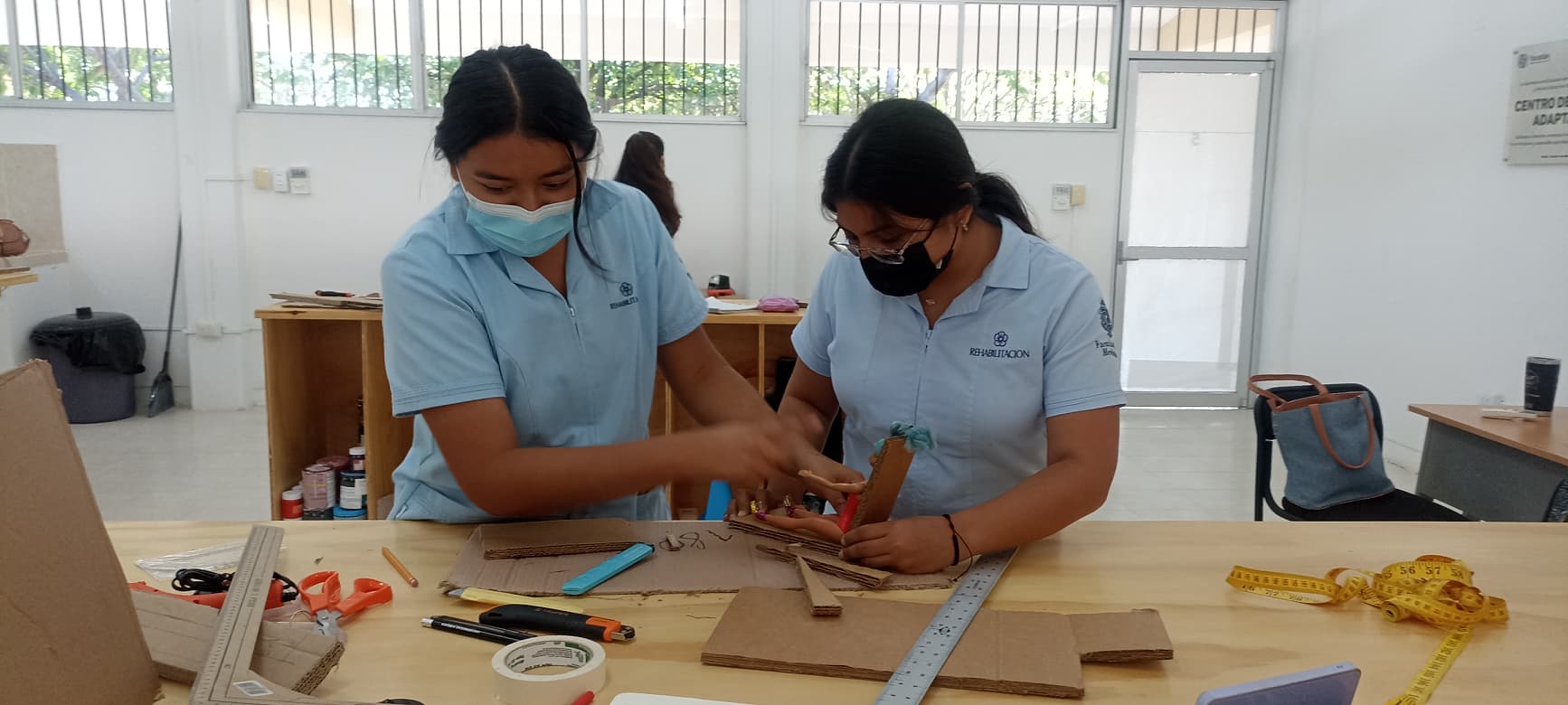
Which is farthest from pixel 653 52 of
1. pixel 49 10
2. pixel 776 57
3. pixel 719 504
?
pixel 719 504

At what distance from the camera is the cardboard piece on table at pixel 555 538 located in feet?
4.13

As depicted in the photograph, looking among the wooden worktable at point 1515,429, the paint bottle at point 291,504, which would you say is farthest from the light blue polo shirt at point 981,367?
the paint bottle at point 291,504

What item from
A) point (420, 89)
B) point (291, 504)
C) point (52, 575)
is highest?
point (420, 89)

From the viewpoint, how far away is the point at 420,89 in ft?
18.5

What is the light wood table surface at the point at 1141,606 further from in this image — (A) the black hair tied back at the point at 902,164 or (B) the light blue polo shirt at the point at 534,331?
(A) the black hair tied back at the point at 902,164

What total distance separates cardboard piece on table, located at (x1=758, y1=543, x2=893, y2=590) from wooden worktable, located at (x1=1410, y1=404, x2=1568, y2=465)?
→ 2001mm

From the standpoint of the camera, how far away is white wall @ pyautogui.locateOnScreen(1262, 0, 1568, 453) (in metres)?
3.90

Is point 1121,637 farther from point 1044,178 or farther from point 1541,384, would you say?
point 1044,178

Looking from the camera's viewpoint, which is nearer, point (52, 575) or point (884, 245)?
point (52, 575)

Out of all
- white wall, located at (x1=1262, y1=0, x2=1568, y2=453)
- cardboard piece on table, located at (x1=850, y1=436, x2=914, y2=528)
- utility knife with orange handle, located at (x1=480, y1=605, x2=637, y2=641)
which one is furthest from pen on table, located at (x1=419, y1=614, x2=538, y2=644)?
white wall, located at (x1=1262, y1=0, x2=1568, y2=453)

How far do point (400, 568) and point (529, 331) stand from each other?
358 mm

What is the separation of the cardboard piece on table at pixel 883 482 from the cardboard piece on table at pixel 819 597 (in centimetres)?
16

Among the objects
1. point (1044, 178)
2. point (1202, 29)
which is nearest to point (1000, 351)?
point (1044, 178)

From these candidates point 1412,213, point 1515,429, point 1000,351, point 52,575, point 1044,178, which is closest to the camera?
point 52,575
